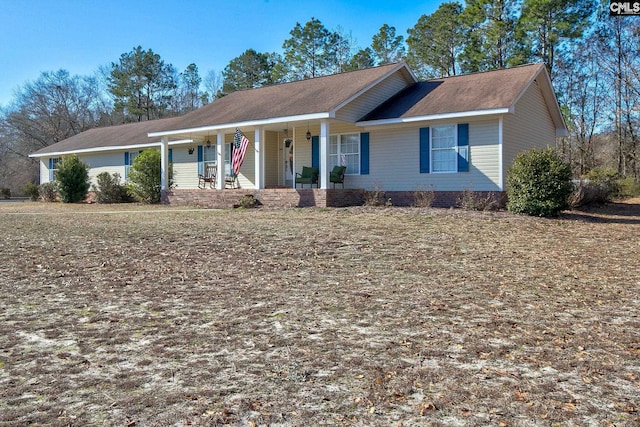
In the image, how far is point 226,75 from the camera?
44812 mm

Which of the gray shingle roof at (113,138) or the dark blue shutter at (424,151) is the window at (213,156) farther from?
the dark blue shutter at (424,151)

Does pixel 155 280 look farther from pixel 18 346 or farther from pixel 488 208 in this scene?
pixel 488 208

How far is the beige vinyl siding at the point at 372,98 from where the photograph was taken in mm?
16672

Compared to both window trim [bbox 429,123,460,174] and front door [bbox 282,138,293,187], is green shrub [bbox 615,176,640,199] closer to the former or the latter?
window trim [bbox 429,123,460,174]

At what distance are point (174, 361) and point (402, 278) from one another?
11.5ft

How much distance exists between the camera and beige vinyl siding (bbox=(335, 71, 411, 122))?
16672 mm

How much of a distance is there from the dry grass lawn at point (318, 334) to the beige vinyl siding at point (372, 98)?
8.46m

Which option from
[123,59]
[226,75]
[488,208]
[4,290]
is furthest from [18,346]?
[123,59]

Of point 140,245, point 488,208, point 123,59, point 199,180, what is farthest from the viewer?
point 123,59

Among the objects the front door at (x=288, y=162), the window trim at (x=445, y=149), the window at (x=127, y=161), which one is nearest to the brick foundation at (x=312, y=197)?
the window trim at (x=445, y=149)

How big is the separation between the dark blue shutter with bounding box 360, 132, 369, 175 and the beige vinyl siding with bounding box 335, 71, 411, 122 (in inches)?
26.2

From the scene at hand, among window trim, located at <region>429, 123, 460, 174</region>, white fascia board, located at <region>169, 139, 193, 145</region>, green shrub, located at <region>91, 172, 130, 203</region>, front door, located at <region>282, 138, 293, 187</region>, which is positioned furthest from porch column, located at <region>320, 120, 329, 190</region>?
green shrub, located at <region>91, 172, 130, 203</region>

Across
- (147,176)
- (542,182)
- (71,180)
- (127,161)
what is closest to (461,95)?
(542,182)

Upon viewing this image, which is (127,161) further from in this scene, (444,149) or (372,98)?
(444,149)
